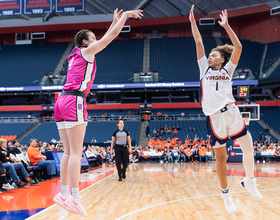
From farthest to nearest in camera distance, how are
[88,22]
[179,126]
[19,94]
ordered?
[88,22], [19,94], [179,126]

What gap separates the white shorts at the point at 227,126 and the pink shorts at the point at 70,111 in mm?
1494

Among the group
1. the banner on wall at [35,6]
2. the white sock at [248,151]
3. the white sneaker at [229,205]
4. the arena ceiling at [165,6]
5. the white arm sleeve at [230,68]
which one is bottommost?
the white sneaker at [229,205]

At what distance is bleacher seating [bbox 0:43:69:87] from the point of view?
30.2m

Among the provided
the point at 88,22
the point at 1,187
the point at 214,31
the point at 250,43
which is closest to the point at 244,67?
the point at 250,43

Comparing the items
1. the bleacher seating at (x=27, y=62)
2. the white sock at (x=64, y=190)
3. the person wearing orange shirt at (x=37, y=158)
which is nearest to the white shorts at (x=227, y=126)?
the white sock at (x=64, y=190)

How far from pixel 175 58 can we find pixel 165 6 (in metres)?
6.10

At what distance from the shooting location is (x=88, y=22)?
32.9 metres

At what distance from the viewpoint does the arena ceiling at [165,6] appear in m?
29.6

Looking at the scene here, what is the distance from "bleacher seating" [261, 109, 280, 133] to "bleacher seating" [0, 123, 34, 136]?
75.3ft

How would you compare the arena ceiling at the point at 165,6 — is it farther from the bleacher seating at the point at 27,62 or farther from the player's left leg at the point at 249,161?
the player's left leg at the point at 249,161

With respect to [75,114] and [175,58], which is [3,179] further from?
[175,58]

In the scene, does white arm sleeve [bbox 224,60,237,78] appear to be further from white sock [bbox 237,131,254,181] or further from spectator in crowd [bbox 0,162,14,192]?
spectator in crowd [bbox 0,162,14,192]

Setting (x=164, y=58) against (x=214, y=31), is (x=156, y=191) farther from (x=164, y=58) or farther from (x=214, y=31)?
(x=214, y=31)

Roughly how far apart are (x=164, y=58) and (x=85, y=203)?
90.9 ft
